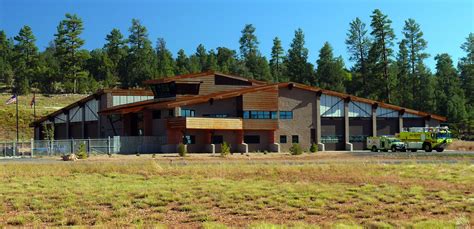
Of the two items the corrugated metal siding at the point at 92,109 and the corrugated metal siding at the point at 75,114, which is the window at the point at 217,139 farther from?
the corrugated metal siding at the point at 75,114

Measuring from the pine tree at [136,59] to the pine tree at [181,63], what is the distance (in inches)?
252

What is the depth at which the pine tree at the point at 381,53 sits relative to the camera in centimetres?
10881

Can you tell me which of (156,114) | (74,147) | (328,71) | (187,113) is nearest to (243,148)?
(187,113)

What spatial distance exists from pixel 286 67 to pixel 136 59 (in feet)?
124

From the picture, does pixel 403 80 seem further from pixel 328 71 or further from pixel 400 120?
pixel 400 120

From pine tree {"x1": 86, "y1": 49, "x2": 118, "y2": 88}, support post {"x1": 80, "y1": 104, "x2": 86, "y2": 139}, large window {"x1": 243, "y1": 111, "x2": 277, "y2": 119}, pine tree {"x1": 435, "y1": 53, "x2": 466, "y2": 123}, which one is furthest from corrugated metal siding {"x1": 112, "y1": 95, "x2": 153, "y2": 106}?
pine tree {"x1": 86, "y1": 49, "x2": 118, "y2": 88}

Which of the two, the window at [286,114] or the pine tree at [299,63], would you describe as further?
the pine tree at [299,63]

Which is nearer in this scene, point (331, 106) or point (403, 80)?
→ point (331, 106)

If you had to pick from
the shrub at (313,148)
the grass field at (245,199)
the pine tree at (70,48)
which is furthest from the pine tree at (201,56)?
the grass field at (245,199)

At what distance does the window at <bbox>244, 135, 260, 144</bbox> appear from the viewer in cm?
7112

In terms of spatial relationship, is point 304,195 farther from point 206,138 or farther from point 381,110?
point 381,110

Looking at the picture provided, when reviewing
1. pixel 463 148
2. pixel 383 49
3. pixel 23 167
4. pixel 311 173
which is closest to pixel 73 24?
pixel 383 49

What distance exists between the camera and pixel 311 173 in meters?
30.7

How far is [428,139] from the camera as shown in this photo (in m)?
65.0
